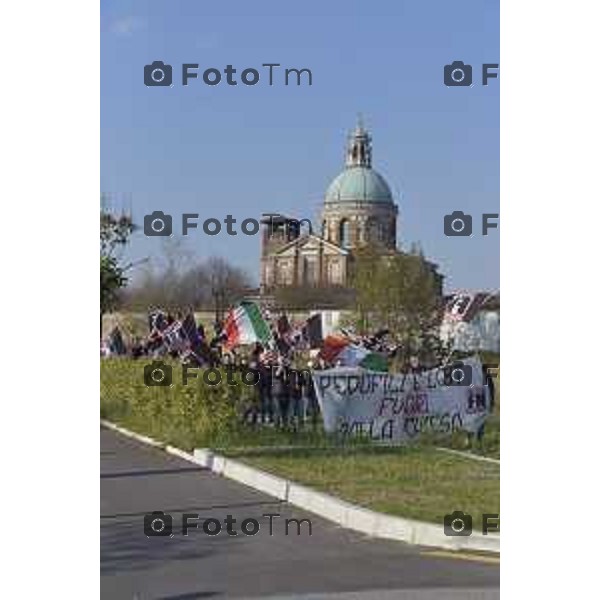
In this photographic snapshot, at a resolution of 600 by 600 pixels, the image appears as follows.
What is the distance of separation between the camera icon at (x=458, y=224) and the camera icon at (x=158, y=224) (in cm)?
114

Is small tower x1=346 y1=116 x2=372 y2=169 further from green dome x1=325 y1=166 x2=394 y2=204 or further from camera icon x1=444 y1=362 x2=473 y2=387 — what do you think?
camera icon x1=444 y1=362 x2=473 y2=387

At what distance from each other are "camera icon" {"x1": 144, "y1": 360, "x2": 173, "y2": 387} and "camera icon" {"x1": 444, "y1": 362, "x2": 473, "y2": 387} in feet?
5.18

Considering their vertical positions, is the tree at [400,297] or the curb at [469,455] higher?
the tree at [400,297]

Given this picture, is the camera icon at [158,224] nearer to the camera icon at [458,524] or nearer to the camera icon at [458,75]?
the camera icon at [458,75]

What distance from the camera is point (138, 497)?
6.40 metres

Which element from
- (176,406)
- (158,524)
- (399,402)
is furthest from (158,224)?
(176,406)

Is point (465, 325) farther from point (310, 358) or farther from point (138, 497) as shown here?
point (138, 497)

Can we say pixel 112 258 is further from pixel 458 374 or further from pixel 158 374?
pixel 458 374

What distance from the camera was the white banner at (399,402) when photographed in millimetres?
6473

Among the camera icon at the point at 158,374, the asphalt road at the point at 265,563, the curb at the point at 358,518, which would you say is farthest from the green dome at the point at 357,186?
the curb at the point at 358,518

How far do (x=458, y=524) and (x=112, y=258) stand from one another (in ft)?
7.24

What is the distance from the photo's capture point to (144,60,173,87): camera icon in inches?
164

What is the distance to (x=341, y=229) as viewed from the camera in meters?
4.49

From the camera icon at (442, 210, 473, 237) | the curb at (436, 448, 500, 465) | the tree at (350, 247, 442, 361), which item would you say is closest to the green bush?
the tree at (350, 247, 442, 361)
